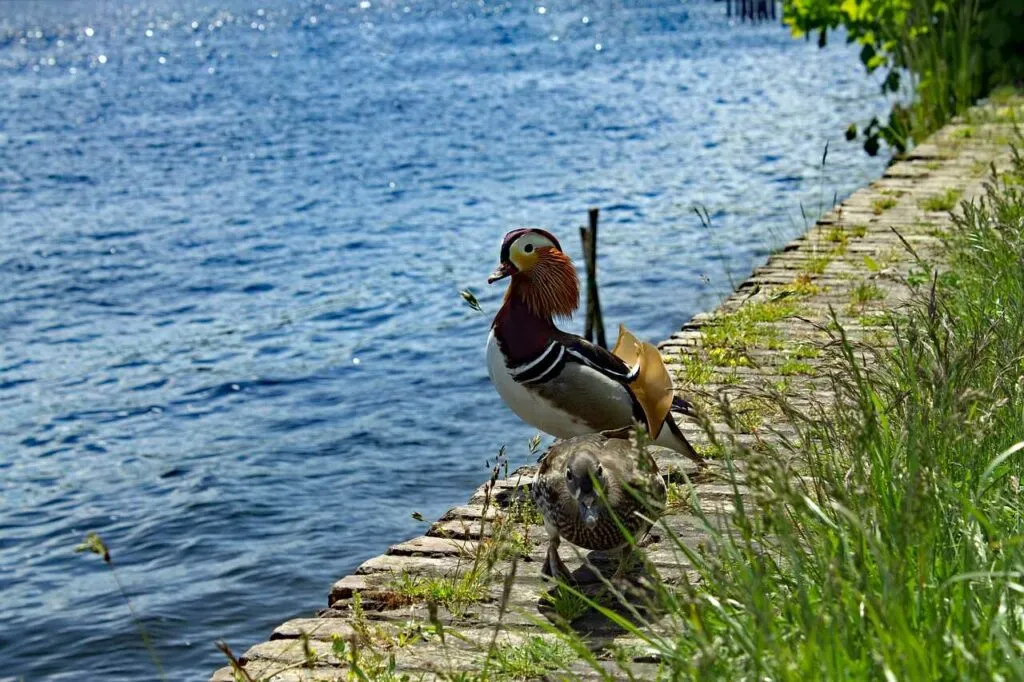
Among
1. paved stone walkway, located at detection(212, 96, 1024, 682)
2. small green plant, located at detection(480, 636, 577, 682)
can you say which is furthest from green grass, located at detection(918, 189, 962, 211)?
small green plant, located at detection(480, 636, 577, 682)

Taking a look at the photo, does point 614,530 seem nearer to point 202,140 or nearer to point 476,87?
point 202,140

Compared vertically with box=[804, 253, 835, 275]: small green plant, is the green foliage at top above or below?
above

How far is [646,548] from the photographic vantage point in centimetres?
498

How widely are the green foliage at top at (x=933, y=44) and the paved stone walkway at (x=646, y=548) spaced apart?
4.64 metres

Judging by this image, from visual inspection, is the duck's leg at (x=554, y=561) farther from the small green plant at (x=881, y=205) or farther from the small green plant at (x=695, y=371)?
the small green plant at (x=881, y=205)

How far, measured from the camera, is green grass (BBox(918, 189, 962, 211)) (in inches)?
390

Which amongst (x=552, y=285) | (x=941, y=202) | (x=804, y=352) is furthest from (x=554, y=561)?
(x=941, y=202)

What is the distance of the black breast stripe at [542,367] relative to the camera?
564 centimetres

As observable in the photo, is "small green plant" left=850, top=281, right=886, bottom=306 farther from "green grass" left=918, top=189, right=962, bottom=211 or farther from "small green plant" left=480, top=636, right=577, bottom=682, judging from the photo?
"small green plant" left=480, top=636, right=577, bottom=682

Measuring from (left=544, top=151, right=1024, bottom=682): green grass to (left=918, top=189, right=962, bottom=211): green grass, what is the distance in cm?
559

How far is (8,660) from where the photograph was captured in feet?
26.6

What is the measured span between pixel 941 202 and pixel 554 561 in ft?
21.0

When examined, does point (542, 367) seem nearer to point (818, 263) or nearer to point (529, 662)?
point (529, 662)

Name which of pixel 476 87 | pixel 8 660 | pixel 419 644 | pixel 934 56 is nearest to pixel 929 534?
pixel 419 644
